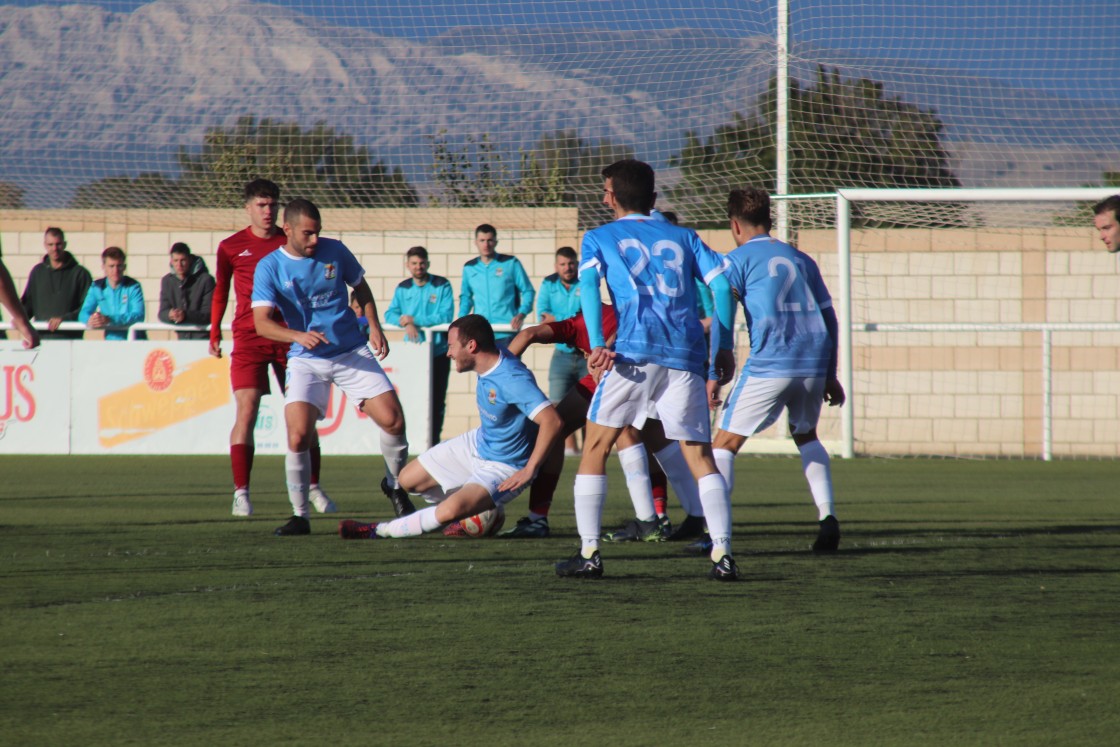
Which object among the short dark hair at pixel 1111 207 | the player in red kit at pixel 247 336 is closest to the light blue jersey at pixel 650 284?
the short dark hair at pixel 1111 207

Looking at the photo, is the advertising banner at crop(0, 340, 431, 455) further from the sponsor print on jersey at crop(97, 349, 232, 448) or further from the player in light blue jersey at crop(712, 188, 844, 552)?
the player in light blue jersey at crop(712, 188, 844, 552)

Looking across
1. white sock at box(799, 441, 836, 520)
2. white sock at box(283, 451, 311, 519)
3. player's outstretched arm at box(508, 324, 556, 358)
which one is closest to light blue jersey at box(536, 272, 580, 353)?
white sock at box(283, 451, 311, 519)

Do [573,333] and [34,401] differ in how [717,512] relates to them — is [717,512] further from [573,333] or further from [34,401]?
[34,401]

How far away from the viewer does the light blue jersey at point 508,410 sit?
6746mm

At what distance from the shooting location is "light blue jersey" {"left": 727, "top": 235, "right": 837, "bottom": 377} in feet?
22.0

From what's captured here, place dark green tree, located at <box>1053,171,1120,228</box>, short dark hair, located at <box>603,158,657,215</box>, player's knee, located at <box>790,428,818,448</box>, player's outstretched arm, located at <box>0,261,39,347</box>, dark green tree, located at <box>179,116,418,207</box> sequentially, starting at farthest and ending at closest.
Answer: dark green tree, located at <box>179,116,418,207</box>
dark green tree, located at <box>1053,171,1120,228</box>
player's knee, located at <box>790,428,818,448</box>
short dark hair, located at <box>603,158,657,215</box>
player's outstretched arm, located at <box>0,261,39,347</box>

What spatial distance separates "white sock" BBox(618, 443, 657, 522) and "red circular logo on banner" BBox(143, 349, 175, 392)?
8291 millimetres

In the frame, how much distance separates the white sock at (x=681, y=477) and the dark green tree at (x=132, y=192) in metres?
11.9

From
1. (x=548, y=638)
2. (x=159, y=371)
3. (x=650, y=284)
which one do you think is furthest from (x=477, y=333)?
(x=159, y=371)

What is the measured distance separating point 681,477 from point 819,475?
0.78 meters

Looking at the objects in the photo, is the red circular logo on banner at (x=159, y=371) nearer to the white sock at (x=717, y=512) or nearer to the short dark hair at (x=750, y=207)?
the short dark hair at (x=750, y=207)

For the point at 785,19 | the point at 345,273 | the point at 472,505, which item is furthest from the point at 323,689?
A: the point at 785,19

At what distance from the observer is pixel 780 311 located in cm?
673

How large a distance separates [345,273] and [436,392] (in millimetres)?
6559
